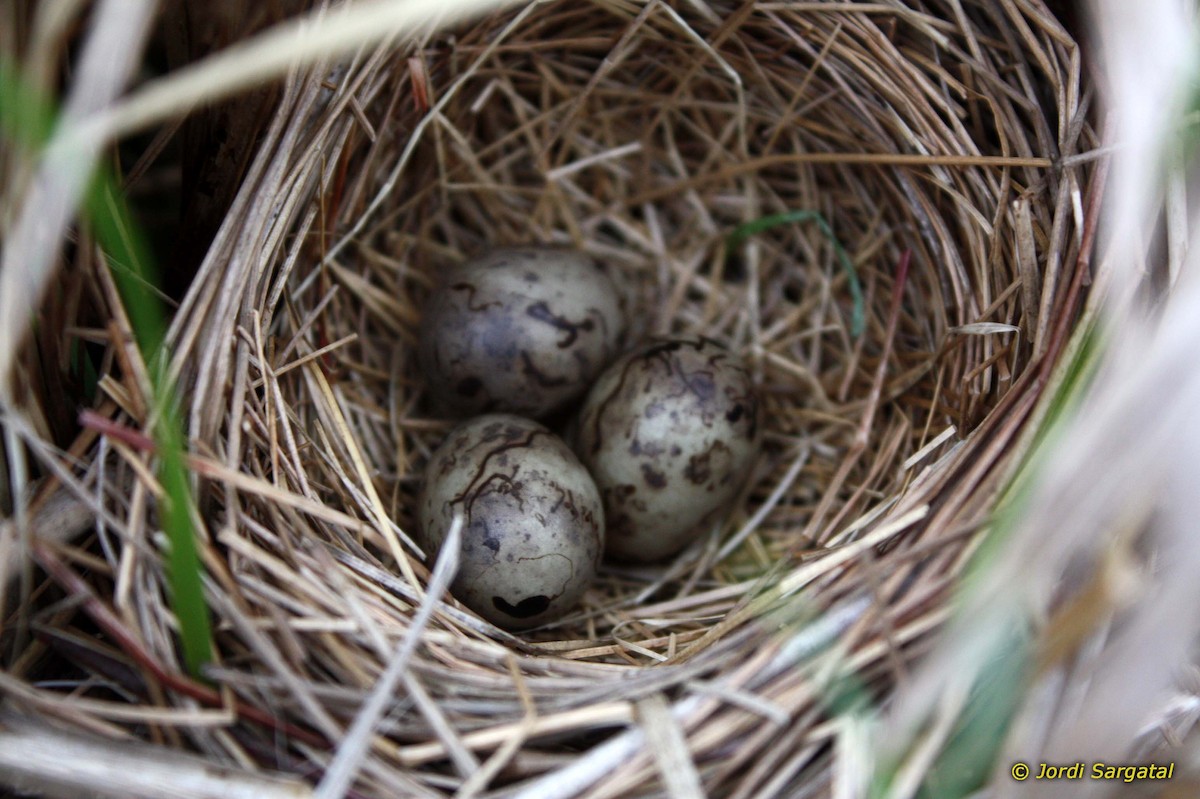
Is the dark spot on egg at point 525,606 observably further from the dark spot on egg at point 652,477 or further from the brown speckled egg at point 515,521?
the dark spot on egg at point 652,477

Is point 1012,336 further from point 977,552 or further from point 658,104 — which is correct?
point 658,104

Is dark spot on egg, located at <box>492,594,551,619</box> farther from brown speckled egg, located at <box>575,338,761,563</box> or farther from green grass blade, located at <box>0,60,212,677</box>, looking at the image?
green grass blade, located at <box>0,60,212,677</box>

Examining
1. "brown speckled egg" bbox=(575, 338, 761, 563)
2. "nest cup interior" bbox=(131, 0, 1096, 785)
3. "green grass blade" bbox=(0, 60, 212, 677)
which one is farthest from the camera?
"brown speckled egg" bbox=(575, 338, 761, 563)

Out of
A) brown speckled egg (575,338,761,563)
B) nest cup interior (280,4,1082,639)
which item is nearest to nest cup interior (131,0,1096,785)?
nest cup interior (280,4,1082,639)

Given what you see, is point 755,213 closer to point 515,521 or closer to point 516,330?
point 516,330

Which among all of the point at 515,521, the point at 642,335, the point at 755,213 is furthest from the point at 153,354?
the point at 755,213

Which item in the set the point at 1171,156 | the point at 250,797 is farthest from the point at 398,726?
the point at 1171,156

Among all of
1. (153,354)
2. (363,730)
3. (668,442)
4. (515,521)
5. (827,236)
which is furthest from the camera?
(827,236)
